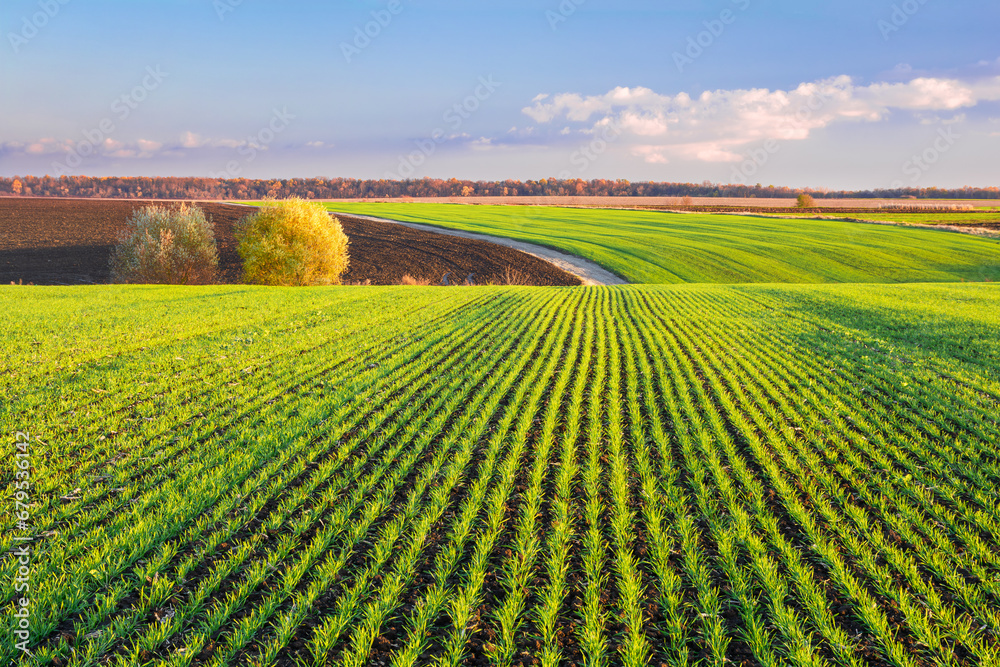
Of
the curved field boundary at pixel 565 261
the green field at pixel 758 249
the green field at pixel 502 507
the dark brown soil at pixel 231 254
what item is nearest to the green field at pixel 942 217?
the green field at pixel 758 249

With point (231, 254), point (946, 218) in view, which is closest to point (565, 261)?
point (231, 254)

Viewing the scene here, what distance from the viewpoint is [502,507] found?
643 cm

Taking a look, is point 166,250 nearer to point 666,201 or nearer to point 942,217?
point 942,217

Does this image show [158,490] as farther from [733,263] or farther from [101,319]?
[733,263]

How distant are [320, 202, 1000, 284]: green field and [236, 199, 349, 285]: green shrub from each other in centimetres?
2878

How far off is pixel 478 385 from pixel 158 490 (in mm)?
6532

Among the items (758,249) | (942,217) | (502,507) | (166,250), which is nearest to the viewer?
(502,507)

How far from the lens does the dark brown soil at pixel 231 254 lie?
47.1 m

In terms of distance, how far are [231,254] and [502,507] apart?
58.1m

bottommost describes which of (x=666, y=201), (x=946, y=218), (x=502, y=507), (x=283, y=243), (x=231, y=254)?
(x=502, y=507)

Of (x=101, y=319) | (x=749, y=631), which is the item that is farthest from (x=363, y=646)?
(x=101, y=319)

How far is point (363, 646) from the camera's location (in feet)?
13.8

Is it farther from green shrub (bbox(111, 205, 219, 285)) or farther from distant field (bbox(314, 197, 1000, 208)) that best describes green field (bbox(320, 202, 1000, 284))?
distant field (bbox(314, 197, 1000, 208))

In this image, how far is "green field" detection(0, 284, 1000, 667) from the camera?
14.5 ft
